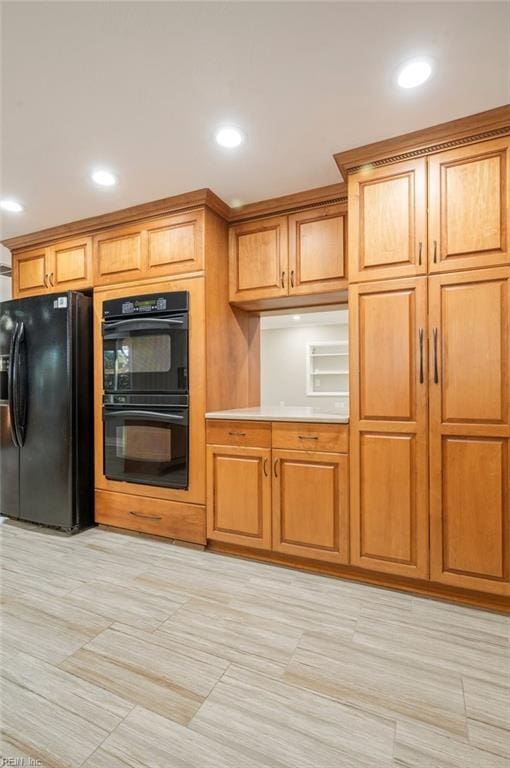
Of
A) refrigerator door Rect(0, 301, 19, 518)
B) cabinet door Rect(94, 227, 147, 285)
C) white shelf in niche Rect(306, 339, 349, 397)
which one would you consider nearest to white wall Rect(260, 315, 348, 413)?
white shelf in niche Rect(306, 339, 349, 397)

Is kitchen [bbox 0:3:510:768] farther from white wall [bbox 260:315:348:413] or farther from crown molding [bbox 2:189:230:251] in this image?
white wall [bbox 260:315:348:413]

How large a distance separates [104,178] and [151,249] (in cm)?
51

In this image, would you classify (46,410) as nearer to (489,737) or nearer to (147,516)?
(147,516)

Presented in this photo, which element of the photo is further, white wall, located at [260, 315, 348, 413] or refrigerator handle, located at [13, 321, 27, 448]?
white wall, located at [260, 315, 348, 413]

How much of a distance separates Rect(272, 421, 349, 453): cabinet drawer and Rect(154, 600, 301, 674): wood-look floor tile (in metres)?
0.90

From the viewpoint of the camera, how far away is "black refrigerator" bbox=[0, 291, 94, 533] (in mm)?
2760

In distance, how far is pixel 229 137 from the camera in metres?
1.93

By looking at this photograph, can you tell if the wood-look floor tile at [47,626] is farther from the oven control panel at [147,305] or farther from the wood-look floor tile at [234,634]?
the oven control panel at [147,305]

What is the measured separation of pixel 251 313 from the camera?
123 inches

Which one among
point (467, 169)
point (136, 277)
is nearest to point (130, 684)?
point (136, 277)

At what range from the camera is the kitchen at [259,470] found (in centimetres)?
127

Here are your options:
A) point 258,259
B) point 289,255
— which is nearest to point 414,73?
point 289,255

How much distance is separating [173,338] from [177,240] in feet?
2.23

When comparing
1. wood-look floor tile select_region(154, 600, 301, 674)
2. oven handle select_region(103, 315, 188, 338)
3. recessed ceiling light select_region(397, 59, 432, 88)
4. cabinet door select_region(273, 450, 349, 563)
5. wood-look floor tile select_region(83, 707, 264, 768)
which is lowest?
A: wood-look floor tile select_region(154, 600, 301, 674)
